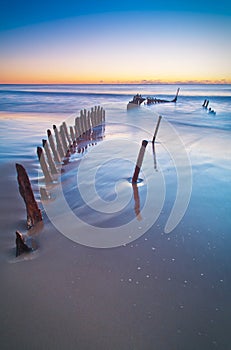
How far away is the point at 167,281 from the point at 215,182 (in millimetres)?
5129

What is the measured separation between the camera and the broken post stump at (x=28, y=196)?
4.68m

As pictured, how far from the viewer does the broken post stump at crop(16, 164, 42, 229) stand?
4.68m

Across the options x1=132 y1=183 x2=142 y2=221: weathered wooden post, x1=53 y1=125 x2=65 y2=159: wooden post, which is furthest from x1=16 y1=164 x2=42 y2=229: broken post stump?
x1=53 y1=125 x2=65 y2=159: wooden post

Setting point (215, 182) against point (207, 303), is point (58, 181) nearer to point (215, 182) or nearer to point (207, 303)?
point (215, 182)

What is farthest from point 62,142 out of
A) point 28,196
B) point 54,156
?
point 28,196

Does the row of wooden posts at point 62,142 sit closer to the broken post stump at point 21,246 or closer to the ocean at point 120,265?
the ocean at point 120,265

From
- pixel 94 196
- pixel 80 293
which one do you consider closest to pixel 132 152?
pixel 94 196

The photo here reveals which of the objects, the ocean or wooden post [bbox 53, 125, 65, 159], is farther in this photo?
wooden post [bbox 53, 125, 65, 159]

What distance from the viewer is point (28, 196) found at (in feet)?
16.0

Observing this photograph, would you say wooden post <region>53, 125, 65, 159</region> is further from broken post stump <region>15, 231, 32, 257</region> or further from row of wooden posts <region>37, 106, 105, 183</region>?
broken post stump <region>15, 231, 32, 257</region>

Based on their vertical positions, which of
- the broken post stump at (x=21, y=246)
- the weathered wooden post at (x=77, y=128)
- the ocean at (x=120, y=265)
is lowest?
the ocean at (x=120, y=265)

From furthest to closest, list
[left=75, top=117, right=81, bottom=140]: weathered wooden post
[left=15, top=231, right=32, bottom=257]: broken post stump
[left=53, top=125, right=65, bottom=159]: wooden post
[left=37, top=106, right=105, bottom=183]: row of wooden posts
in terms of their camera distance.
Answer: [left=75, top=117, right=81, bottom=140]: weathered wooden post < [left=53, top=125, right=65, bottom=159]: wooden post < [left=37, top=106, right=105, bottom=183]: row of wooden posts < [left=15, top=231, right=32, bottom=257]: broken post stump

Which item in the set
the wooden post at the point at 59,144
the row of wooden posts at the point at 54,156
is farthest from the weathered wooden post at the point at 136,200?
the wooden post at the point at 59,144

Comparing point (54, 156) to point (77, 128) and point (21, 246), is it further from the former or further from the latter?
point (21, 246)
